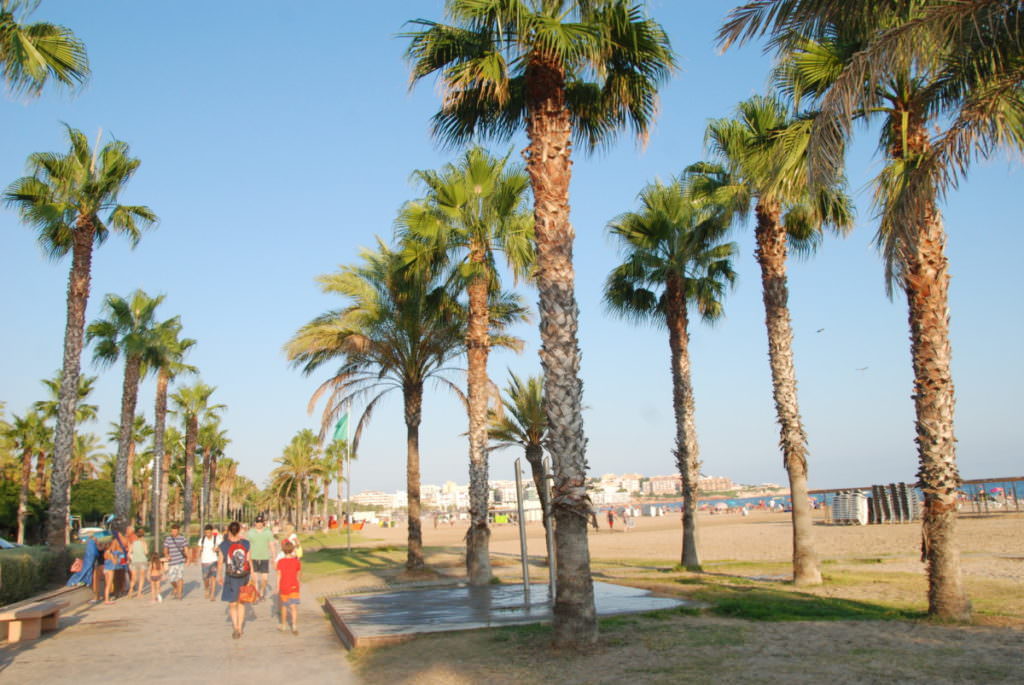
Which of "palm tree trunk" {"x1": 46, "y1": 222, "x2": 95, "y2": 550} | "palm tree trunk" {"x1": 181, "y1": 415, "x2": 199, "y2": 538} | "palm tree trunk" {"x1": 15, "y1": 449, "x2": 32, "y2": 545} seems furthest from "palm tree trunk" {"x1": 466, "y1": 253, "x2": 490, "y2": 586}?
"palm tree trunk" {"x1": 15, "y1": 449, "x2": 32, "y2": 545}

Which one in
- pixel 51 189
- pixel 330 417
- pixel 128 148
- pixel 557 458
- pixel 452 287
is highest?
pixel 128 148

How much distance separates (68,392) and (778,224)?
1753 cm

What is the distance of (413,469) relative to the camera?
20969mm

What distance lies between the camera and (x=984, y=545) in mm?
22266

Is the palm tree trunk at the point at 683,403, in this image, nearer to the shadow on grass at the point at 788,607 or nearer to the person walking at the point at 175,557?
the shadow on grass at the point at 788,607

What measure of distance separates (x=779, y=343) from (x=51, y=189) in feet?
63.5

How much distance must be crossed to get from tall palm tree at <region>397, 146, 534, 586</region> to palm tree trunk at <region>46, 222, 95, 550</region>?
376 inches

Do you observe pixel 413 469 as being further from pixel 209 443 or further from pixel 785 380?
pixel 209 443

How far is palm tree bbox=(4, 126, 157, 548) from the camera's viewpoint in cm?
1992

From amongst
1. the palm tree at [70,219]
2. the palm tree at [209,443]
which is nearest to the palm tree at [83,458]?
the palm tree at [209,443]

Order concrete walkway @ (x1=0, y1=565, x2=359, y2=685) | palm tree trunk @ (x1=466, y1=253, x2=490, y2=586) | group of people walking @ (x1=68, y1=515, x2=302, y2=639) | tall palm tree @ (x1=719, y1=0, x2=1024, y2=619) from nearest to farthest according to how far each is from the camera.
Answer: tall palm tree @ (x1=719, y1=0, x2=1024, y2=619)
concrete walkway @ (x1=0, y1=565, x2=359, y2=685)
group of people walking @ (x1=68, y1=515, x2=302, y2=639)
palm tree trunk @ (x1=466, y1=253, x2=490, y2=586)

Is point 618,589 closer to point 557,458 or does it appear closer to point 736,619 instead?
point 736,619

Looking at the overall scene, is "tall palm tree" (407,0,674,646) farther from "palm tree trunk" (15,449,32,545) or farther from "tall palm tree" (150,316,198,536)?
"palm tree trunk" (15,449,32,545)

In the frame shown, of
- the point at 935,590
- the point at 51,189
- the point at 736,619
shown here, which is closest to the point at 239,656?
the point at 736,619
